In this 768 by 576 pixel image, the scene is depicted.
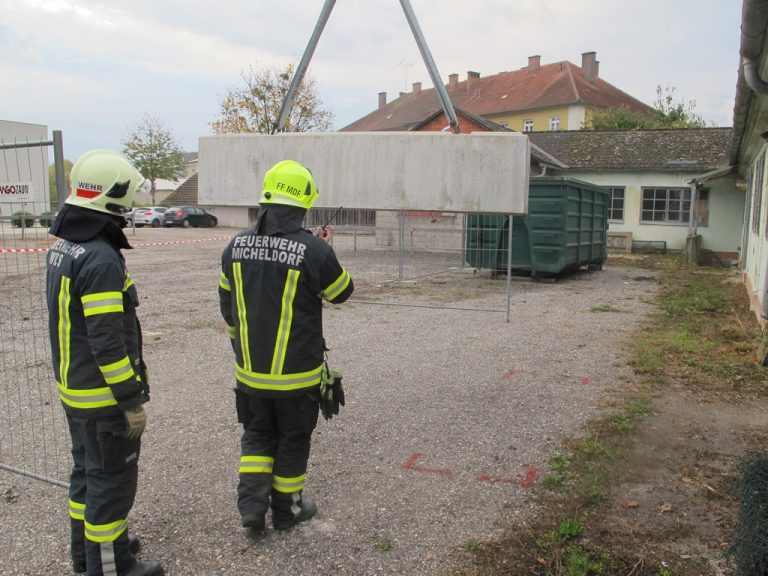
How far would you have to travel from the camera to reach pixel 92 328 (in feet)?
8.63

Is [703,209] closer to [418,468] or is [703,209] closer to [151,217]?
[418,468]

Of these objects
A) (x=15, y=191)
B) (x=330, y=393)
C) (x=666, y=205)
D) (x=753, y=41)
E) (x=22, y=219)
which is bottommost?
(x=330, y=393)

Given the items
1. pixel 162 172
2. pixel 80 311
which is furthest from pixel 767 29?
pixel 162 172

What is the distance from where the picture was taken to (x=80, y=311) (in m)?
2.74

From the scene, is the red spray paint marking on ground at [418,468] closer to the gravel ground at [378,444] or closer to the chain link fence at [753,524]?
the gravel ground at [378,444]

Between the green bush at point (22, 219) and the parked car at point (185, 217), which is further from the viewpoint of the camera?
the parked car at point (185, 217)

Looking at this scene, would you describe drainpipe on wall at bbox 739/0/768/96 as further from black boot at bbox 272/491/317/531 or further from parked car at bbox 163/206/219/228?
Result: parked car at bbox 163/206/219/228

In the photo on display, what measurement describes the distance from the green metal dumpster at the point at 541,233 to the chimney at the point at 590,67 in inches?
1726

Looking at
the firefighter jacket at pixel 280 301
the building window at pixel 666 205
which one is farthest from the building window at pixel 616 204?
the firefighter jacket at pixel 280 301

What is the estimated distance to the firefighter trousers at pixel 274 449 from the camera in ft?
10.8

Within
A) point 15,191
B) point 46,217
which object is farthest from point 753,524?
point 15,191

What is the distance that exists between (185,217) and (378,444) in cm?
3661

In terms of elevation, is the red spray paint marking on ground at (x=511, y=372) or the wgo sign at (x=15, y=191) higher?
the wgo sign at (x=15, y=191)

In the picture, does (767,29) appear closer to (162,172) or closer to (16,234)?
(16,234)
